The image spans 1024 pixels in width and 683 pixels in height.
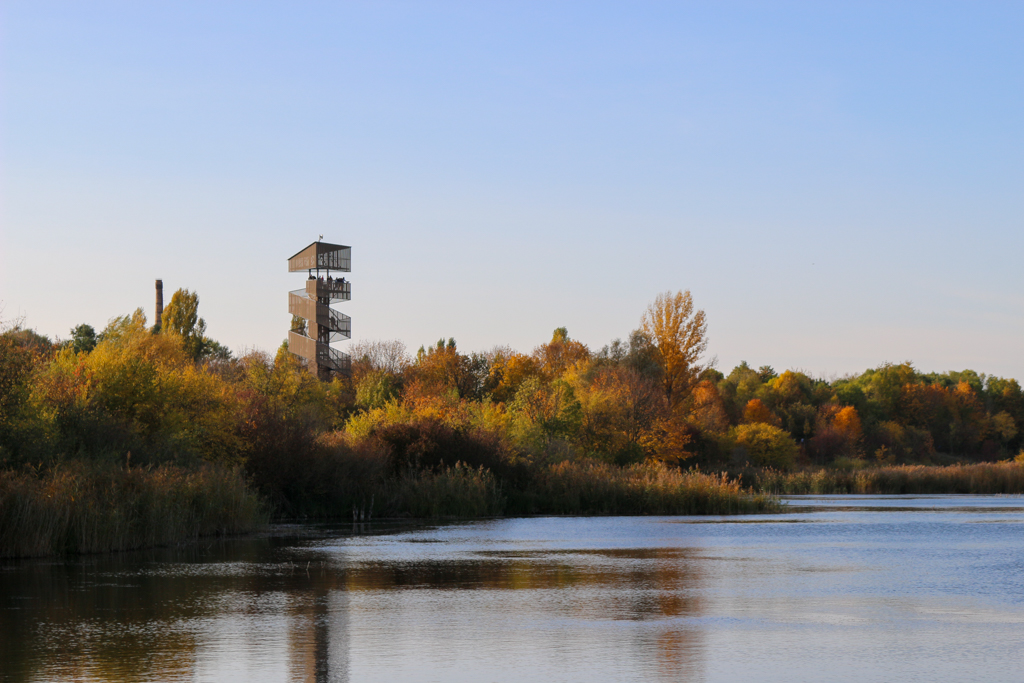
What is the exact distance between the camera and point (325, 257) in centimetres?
7569

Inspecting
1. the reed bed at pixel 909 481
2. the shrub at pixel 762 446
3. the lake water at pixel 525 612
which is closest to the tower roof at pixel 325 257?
the shrub at pixel 762 446

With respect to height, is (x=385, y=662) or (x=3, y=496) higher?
(x=3, y=496)

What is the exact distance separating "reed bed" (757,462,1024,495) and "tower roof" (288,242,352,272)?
32.1 m

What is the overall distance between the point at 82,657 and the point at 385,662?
3.22 meters

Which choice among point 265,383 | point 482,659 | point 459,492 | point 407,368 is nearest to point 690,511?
point 459,492

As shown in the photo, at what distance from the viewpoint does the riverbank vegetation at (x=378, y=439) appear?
25.9 meters

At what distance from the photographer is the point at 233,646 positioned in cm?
1232

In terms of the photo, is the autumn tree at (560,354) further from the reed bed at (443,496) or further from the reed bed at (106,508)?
the reed bed at (106,508)

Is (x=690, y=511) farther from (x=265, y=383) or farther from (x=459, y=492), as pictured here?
(x=265, y=383)

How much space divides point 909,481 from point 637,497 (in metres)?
26.8

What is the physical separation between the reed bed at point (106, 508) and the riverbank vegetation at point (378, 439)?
52 millimetres

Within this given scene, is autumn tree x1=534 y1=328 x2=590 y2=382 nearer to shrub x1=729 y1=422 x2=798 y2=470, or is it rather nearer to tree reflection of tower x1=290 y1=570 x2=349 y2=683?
shrub x1=729 y1=422 x2=798 y2=470

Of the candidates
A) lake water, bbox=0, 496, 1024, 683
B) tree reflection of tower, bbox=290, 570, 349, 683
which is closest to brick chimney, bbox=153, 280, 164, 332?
lake water, bbox=0, 496, 1024, 683

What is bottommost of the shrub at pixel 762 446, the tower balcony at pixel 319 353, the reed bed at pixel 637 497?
the reed bed at pixel 637 497
